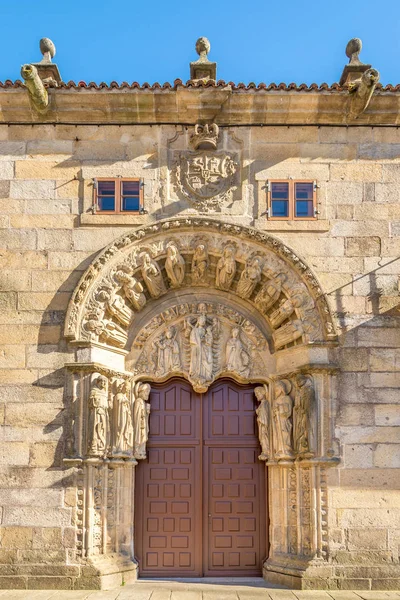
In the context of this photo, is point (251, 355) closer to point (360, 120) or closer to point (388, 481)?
point (388, 481)

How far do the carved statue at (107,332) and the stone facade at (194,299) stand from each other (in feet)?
0.13

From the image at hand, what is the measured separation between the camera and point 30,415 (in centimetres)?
907

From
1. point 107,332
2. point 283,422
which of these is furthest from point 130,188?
point 283,422

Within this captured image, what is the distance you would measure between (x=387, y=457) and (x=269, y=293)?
258 cm

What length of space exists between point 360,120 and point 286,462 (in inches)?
186

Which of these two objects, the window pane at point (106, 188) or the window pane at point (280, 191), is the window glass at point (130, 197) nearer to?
the window pane at point (106, 188)

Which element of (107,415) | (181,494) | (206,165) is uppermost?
(206,165)

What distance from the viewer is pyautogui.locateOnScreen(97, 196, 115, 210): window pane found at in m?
9.68

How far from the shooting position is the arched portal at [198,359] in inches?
355

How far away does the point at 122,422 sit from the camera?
9.37 m

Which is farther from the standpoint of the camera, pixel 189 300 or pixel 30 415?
pixel 189 300

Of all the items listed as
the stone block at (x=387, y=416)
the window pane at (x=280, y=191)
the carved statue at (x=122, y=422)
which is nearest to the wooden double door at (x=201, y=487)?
the carved statue at (x=122, y=422)

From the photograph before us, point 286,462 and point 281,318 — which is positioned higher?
point 281,318

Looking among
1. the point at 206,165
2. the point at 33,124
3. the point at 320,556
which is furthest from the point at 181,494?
the point at 33,124
